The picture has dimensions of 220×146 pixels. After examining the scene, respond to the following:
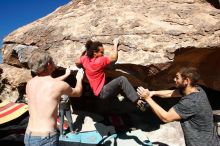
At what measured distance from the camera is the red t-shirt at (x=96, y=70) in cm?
612

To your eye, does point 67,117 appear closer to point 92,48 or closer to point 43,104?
point 92,48

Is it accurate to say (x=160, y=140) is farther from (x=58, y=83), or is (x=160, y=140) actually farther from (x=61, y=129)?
(x=58, y=83)

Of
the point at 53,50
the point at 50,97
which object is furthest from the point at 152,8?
the point at 50,97

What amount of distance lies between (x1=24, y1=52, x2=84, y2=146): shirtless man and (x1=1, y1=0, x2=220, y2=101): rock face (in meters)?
2.79

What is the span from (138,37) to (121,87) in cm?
127

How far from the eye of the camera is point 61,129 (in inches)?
277

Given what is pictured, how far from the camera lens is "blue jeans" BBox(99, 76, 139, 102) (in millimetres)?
6035

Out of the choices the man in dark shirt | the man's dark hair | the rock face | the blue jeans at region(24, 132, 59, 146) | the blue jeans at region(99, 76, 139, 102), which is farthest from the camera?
the rock face

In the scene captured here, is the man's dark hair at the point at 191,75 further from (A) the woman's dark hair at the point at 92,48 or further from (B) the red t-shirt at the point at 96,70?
(A) the woman's dark hair at the point at 92,48

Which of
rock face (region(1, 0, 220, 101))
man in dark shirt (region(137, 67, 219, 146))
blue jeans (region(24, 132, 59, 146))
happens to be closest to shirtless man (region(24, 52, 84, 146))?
blue jeans (region(24, 132, 59, 146))

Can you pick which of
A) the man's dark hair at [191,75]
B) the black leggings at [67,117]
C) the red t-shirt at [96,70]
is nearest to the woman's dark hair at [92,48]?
the red t-shirt at [96,70]

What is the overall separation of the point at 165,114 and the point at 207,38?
317 centimetres

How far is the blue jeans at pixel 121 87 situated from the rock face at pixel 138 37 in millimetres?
568

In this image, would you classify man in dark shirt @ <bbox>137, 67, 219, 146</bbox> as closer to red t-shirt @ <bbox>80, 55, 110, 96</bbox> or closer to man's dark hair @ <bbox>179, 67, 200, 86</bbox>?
man's dark hair @ <bbox>179, 67, 200, 86</bbox>
